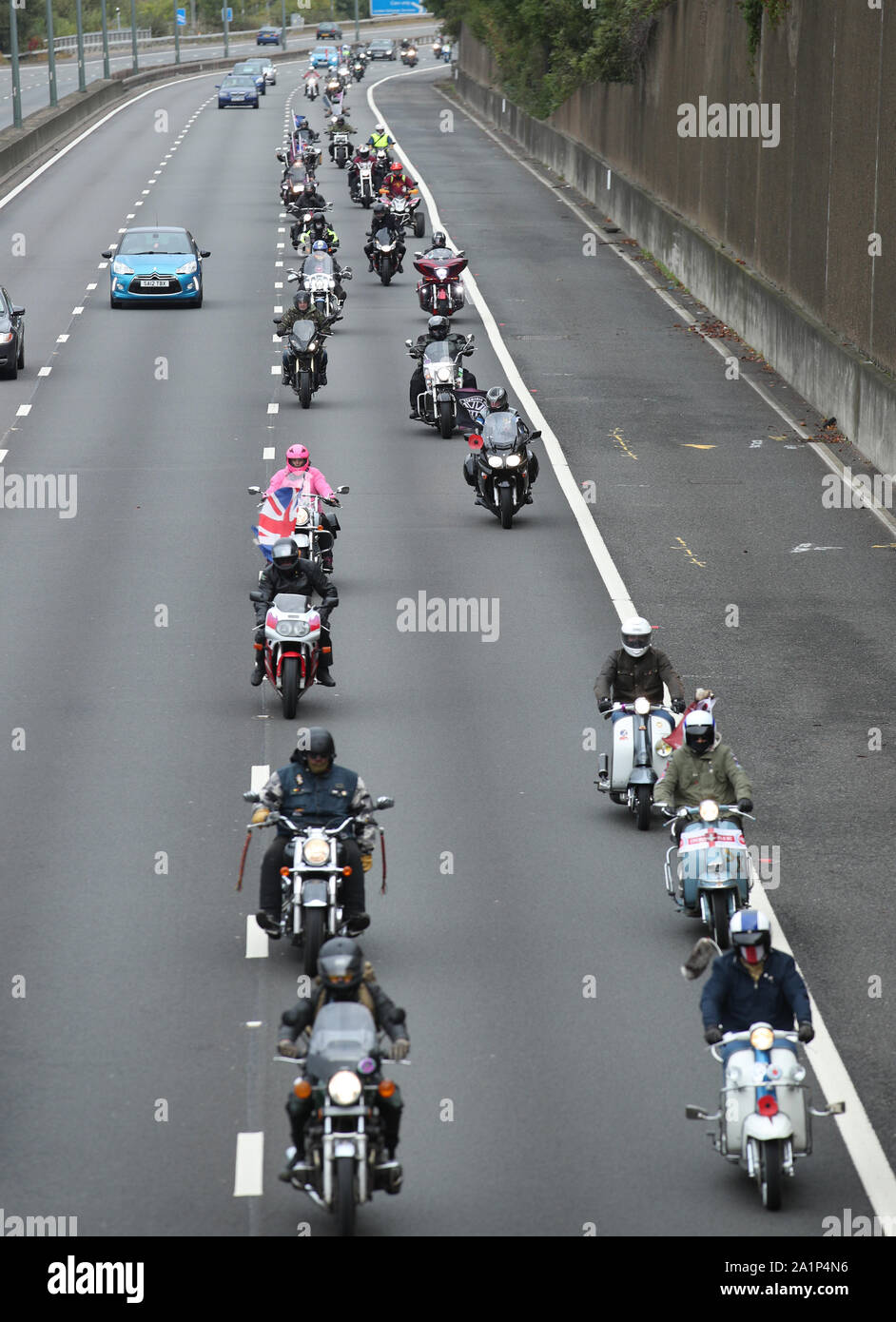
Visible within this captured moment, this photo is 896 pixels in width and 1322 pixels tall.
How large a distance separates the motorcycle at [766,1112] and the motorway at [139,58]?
72348mm

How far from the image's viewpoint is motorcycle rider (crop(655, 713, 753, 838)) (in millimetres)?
14320

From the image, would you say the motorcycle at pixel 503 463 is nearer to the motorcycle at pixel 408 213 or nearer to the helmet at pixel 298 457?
the helmet at pixel 298 457

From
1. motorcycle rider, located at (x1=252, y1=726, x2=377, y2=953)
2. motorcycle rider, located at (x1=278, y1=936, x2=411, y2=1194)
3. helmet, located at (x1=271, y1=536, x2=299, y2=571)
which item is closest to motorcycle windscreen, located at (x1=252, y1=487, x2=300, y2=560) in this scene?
helmet, located at (x1=271, y1=536, x2=299, y2=571)

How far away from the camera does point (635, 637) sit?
53.4 ft

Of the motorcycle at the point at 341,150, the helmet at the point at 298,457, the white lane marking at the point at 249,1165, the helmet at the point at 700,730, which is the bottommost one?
the white lane marking at the point at 249,1165

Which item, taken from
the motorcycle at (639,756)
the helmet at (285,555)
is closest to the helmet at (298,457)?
the helmet at (285,555)

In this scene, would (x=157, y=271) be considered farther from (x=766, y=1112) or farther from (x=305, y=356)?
(x=766, y=1112)

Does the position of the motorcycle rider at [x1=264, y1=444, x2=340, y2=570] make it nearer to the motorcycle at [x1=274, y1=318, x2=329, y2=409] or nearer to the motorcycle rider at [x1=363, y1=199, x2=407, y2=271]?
the motorcycle at [x1=274, y1=318, x2=329, y2=409]

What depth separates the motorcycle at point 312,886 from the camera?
1272cm

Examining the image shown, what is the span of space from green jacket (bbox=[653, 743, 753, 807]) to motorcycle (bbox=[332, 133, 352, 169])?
59944mm

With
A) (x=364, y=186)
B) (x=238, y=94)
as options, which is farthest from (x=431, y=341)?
(x=238, y=94)

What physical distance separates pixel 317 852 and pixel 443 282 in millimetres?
28821

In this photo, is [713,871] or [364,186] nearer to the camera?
[713,871]
